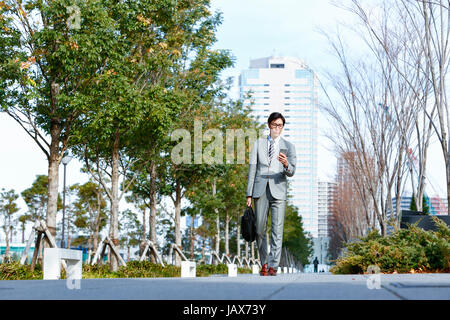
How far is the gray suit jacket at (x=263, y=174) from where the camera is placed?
24.3 ft

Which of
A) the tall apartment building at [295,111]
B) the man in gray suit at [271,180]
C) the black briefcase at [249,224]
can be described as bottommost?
the black briefcase at [249,224]

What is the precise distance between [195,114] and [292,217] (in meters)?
34.0

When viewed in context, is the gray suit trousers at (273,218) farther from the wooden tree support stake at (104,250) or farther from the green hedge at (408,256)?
the wooden tree support stake at (104,250)

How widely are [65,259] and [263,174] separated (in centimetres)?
299

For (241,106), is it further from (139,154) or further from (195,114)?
(139,154)

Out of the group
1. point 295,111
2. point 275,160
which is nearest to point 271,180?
point 275,160

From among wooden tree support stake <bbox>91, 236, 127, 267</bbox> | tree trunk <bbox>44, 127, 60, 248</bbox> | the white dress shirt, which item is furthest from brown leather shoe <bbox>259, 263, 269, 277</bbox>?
wooden tree support stake <bbox>91, 236, 127, 267</bbox>

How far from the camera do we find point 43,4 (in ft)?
43.7

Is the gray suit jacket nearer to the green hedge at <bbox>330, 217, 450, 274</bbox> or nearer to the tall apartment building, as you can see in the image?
the green hedge at <bbox>330, 217, 450, 274</bbox>

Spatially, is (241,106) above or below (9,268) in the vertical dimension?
above

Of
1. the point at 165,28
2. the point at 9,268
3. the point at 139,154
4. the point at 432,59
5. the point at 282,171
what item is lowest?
the point at 9,268

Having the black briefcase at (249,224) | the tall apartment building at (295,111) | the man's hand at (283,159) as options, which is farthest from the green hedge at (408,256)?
the tall apartment building at (295,111)

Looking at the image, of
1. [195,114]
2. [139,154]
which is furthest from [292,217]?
[139,154]
